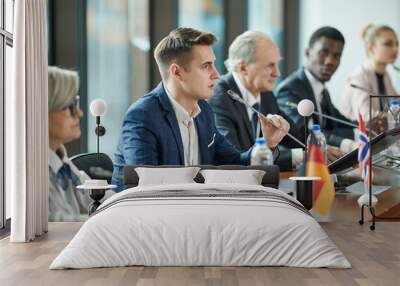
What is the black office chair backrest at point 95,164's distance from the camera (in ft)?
24.0

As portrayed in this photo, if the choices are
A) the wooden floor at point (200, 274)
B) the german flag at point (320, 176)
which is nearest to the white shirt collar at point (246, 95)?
the german flag at point (320, 176)

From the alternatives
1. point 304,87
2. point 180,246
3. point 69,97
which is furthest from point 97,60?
point 180,246

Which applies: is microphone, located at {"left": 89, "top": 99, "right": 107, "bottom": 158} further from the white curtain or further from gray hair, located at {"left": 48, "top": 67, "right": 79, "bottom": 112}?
the white curtain

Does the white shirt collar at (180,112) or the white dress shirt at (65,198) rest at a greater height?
the white shirt collar at (180,112)

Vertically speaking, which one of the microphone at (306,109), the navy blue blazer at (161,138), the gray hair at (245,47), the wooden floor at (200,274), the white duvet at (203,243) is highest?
the gray hair at (245,47)

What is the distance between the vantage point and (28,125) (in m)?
6.11

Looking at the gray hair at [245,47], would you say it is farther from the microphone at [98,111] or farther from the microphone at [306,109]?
the microphone at [98,111]

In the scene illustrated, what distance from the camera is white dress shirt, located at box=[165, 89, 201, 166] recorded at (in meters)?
7.18

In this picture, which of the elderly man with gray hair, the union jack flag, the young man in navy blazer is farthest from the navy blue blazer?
the union jack flag

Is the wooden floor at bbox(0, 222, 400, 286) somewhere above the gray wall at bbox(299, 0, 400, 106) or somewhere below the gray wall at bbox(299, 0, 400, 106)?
below

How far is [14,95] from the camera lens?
237 inches

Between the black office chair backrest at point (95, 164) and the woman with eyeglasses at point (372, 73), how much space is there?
2.75 m

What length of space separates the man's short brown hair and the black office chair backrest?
1154mm

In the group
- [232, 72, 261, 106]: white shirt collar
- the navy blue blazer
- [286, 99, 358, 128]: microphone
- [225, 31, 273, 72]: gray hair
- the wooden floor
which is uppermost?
[225, 31, 273, 72]: gray hair
